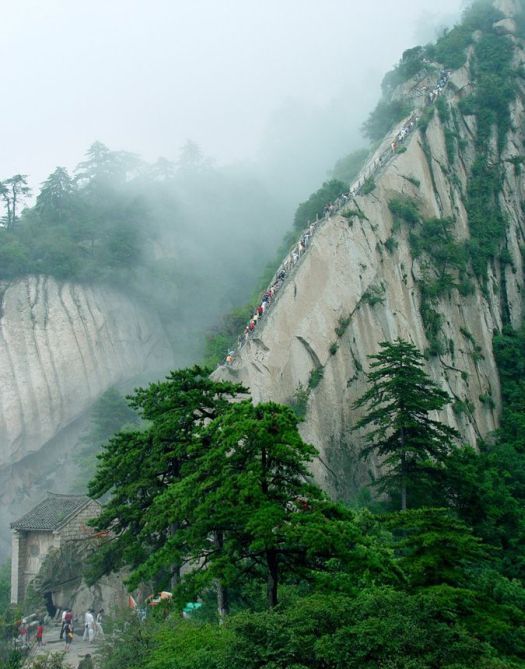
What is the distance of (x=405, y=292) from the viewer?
3738 centimetres

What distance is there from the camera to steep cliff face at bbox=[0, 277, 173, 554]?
43.2m

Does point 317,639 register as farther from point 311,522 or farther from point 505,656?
point 505,656

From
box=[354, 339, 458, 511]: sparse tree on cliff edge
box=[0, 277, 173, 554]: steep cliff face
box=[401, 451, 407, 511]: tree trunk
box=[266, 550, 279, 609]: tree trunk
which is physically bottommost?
box=[266, 550, 279, 609]: tree trunk

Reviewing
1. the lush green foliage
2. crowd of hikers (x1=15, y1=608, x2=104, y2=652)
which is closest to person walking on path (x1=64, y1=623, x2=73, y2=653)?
crowd of hikers (x1=15, y1=608, x2=104, y2=652)

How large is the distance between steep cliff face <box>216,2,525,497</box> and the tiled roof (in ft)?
28.7

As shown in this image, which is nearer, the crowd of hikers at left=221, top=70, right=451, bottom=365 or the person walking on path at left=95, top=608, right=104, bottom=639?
the person walking on path at left=95, top=608, right=104, bottom=639

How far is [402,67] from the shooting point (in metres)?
56.3

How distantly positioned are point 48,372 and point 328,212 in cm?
2089

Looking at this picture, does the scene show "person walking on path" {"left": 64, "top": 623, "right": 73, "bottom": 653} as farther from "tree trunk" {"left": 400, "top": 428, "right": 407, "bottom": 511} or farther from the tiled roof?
"tree trunk" {"left": 400, "top": 428, "right": 407, "bottom": 511}

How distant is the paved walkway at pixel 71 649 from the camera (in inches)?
763

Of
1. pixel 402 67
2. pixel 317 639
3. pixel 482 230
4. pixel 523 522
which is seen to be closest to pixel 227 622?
pixel 317 639

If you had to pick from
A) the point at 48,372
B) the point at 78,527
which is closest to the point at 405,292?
the point at 78,527

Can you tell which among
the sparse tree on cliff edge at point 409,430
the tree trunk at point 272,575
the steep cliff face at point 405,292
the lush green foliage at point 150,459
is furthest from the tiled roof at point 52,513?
the tree trunk at point 272,575

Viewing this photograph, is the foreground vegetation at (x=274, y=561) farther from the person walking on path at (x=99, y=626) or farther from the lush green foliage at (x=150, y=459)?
the person walking on path at (x=99, y=626)
